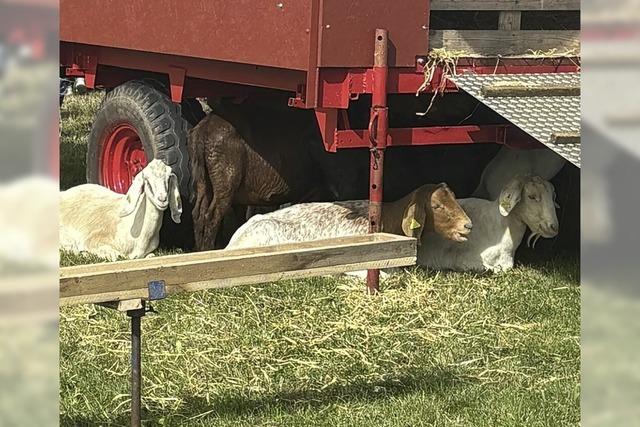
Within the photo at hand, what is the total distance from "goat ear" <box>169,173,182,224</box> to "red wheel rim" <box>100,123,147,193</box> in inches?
55.1

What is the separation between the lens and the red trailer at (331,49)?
6.05 m

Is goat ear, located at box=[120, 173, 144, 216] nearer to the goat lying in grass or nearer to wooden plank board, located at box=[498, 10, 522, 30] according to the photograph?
the goat lying in grass

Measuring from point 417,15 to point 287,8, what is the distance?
79 cm

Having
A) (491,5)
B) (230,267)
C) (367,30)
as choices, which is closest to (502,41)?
(491,5)

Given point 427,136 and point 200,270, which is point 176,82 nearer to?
point 427,136

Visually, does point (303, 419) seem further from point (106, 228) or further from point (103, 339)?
point (106, 228)

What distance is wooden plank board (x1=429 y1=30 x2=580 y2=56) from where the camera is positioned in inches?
252

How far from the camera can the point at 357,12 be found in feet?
19.7

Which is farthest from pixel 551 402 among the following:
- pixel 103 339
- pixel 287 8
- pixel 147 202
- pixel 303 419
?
pixel 147 202

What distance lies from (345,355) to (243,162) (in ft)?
8.36

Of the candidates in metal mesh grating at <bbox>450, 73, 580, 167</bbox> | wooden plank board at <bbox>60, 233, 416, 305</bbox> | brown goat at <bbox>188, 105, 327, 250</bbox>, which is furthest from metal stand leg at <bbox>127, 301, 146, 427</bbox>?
brown goat at <bbox>188, 105, 327, 250</bbox>

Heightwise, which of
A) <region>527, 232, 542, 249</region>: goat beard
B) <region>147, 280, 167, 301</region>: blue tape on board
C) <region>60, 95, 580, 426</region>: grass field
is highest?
<region>147, 280, 167, 301</region>: blue tape on board

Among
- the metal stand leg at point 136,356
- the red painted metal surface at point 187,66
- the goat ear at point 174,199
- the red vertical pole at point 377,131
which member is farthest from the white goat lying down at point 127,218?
the metal stand leg at point 136,356

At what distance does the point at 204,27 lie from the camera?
6.83 meters
